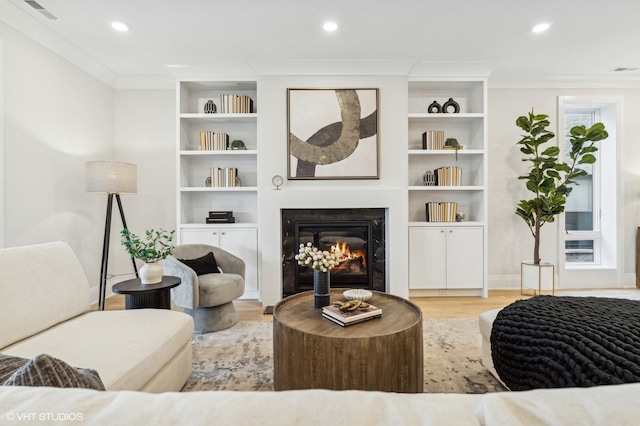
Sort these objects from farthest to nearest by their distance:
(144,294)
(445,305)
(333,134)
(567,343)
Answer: (333,134) → (445,305) → (144,294) → (567,343)

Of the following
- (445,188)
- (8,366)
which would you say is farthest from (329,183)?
(8,366)

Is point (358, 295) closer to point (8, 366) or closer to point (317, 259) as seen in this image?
point (317, 259)

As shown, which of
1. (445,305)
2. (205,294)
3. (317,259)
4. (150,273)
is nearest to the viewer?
(317,259)

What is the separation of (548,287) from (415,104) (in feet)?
9.00

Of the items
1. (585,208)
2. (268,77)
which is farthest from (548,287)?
(268,77)

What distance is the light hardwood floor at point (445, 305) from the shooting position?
138 inches

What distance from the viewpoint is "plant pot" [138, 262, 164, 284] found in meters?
2.43

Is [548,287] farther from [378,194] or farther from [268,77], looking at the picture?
[268,77]

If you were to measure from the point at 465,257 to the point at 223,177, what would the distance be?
3091 mm

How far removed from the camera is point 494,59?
3.81 metres

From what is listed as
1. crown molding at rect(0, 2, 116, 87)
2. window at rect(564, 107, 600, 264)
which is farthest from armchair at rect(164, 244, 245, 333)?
window at rect(564, 107, 600, 264)

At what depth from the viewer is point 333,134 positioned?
3969 mm

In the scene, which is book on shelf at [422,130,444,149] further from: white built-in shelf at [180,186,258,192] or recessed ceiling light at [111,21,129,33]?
recessed ceiling light at [111,21,129,33]

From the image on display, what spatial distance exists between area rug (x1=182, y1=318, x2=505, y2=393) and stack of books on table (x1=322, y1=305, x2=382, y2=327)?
0.62 meters
